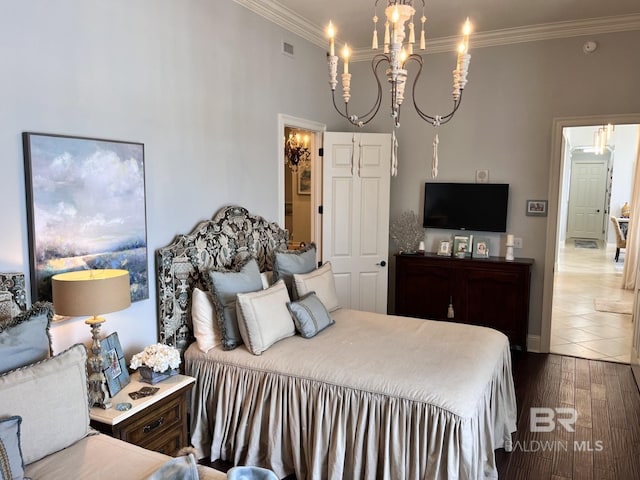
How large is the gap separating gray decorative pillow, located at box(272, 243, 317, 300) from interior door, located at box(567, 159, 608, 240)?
12289mm

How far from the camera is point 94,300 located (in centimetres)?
222

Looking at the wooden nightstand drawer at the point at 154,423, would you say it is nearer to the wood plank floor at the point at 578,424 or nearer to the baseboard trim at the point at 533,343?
the wood plank floor at the point at 578,424

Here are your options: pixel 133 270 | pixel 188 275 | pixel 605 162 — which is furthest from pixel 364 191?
pixel 605 162

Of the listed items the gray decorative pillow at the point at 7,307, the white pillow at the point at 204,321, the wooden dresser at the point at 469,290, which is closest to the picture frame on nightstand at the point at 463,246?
the wooden dresser at the point at 469,290

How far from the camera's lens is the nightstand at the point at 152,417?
7.51 ft

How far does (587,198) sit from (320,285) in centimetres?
1256

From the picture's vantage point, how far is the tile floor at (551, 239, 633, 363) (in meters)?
4.98

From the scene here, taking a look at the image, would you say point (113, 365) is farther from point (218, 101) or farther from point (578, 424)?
point (578, 424)

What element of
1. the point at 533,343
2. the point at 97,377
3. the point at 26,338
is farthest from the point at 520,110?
the point at 26,338

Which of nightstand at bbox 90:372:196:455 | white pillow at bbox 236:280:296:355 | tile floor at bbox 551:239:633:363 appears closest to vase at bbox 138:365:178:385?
nightstand at bbox 90:372:196:455

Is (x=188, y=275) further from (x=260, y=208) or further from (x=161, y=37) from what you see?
(x=161, y=37)

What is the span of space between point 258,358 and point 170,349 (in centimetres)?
53

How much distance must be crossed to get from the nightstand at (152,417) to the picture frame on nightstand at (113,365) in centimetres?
4

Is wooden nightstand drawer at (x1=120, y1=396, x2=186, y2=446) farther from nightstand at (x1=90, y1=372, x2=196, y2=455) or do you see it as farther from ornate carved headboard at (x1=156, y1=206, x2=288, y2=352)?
ornate carved headboard at (x1=156, y1=206, x2=288, y2=352)
